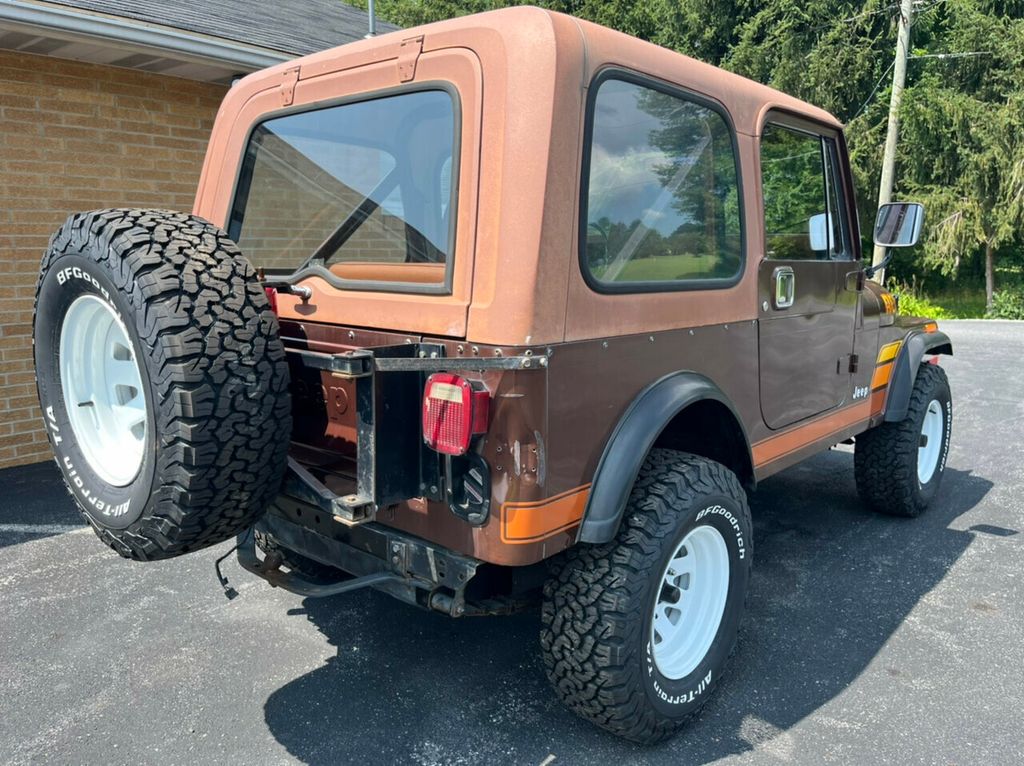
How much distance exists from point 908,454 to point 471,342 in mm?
3081

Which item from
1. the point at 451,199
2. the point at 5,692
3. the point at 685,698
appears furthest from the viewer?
the point at 5,692

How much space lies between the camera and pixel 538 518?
2.09 metres

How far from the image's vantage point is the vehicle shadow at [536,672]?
249cm

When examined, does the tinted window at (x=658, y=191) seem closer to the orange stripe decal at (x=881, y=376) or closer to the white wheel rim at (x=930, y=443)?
the orange stripe decal at (x=881, y=376)

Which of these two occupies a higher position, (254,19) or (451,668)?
(254,19)

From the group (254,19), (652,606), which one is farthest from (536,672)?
(254,19)

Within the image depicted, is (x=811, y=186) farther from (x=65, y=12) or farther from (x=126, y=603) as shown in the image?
(x=65, y=12)

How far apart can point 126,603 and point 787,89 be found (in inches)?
797

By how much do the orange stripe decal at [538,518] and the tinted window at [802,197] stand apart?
4.87ft

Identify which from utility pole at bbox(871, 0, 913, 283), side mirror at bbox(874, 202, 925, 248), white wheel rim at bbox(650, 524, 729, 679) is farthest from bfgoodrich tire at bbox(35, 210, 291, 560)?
utility pole at bbox(871, 0, 913, 283)

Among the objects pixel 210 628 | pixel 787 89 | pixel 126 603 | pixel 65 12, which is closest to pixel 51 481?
pixel 126 603

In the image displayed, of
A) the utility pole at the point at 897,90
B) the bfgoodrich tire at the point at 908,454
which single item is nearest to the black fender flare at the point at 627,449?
the bfgoodrich tire at the point at 908,454

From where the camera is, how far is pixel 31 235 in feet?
17.6

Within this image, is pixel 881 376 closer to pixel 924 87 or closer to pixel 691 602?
pixel 691 602
